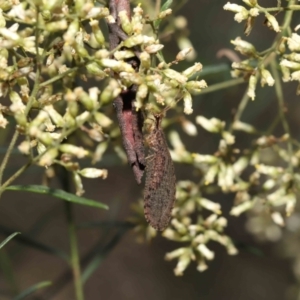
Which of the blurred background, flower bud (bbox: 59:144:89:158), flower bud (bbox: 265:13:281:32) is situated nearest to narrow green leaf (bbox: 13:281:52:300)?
flower bud (bbox: 59:144:89:158)

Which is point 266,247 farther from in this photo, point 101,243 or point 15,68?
point 15,68

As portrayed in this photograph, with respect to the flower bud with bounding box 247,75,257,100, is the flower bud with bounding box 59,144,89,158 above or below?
above

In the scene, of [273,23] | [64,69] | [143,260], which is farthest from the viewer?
[143,260]

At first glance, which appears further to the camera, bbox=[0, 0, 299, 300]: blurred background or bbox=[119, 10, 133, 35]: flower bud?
bbox=[0, 0, 299, 300]: blurred background

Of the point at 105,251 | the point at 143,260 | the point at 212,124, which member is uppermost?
the point at 212,124

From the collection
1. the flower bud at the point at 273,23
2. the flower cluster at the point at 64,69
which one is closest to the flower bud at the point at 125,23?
the flower cluster at the point at 64,69

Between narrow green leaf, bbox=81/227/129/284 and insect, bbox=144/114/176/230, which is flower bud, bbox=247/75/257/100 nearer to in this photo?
insect, bbox=144/114/176/230

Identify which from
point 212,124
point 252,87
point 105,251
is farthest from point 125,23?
point 105,251

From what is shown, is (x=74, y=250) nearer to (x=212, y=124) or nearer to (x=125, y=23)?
(x=212, y=124)
